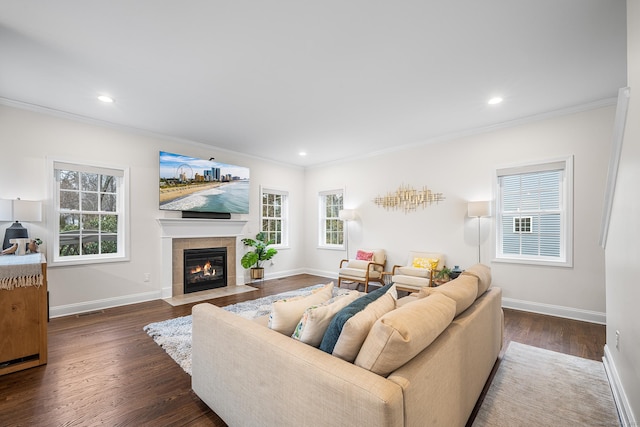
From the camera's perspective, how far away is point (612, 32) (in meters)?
2.23

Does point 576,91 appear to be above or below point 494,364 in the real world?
above

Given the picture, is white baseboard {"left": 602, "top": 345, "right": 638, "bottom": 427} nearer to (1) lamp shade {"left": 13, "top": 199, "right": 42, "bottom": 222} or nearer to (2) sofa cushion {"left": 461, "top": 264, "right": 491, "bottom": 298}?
(2) sofa cushion {"left": 461, "top": 264, "right": 491, "bottom": 298}

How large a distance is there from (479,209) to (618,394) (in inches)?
101

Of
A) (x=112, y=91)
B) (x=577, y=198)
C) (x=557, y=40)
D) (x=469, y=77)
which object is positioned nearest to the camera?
(x=557, y=40)

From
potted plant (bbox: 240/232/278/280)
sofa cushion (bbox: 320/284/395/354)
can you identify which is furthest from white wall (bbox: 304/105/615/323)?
sofa cushion (bbox: 320/284/395/354)

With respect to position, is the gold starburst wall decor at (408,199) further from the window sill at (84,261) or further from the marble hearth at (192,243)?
the window sill at (84,261)

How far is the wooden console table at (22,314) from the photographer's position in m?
2.35

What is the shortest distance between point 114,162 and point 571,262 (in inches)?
262

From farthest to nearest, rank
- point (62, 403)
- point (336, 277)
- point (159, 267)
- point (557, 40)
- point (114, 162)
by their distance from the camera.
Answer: point (336, 277), point (159, 267), point (114, 162), point (557, 40), point (62, 403)

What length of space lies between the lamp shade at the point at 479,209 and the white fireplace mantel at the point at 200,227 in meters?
4.16

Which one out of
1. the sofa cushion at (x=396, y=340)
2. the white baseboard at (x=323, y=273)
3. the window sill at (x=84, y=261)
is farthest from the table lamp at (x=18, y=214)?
the white baseboard at (x=323, y=273)

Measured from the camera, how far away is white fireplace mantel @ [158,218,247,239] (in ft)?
15.6

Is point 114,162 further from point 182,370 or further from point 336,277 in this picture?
point 336,277

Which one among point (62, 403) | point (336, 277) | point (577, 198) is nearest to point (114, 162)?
point (62, 403)
